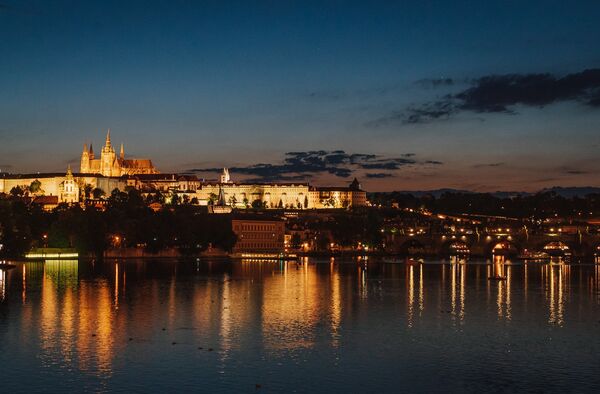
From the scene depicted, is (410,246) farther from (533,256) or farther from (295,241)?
(533,256)

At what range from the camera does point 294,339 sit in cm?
2197

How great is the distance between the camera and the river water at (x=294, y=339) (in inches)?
672

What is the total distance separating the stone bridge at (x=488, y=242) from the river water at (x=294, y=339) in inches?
2254

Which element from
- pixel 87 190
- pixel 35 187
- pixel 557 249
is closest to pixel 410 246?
pixel 557 249

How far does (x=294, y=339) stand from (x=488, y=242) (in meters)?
78.0

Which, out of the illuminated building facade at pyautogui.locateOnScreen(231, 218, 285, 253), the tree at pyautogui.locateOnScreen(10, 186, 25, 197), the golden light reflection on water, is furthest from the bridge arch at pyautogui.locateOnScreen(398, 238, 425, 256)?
the tree at pyautogui.locateOnScreen(10, 186, 25, 197)

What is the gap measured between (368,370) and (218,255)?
6041 centimetres

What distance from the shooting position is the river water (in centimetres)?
1706

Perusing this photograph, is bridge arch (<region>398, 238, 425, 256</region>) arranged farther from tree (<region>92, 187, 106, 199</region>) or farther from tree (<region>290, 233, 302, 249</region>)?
tree (<region>92, 187, 106, 199</region>)

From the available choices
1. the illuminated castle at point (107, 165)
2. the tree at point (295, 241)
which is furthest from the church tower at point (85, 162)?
the tree at point (295, 241)

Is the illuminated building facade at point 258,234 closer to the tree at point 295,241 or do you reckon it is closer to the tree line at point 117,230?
the tree at point 295,241

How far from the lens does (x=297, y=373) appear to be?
17688 millimetres

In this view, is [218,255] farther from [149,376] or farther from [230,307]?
[149,376]

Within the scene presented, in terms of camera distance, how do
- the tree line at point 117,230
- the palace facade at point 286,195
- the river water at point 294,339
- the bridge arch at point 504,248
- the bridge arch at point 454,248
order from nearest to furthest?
the river water at point 294,339 → the tree line at point 117,230 → the bridge arch at point 504,248 → the bridge arch at point 454,248 → the palace facade at point 286,195
